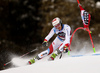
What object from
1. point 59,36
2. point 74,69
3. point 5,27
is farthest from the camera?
point 5,27

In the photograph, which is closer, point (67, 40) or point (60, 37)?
point (67, 40)

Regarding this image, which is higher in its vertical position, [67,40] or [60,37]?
[60,37]

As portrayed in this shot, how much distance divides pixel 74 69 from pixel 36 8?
13558mm

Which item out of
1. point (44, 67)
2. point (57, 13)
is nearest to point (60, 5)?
point (57, 13)

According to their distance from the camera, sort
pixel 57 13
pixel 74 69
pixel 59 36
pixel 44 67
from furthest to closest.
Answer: pixel 57 13
pixel 59 36
pixel 44 67
pixel 74 69

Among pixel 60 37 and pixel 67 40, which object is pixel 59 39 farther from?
pixel 67 40

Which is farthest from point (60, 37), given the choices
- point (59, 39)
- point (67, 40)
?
point (67, 40)

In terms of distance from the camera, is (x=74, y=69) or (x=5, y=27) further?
(x=5, y=27)

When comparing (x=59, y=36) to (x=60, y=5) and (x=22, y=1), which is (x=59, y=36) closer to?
(x=60, y=5)

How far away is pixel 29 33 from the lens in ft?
53.9

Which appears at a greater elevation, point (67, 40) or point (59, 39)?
point (59, 39)

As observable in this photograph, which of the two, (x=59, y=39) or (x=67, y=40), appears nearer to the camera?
(x=67, y=40)

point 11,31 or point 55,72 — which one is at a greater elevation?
point 11,31

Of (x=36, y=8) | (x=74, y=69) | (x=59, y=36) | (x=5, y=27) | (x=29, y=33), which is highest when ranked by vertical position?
(x=36, y=8)
